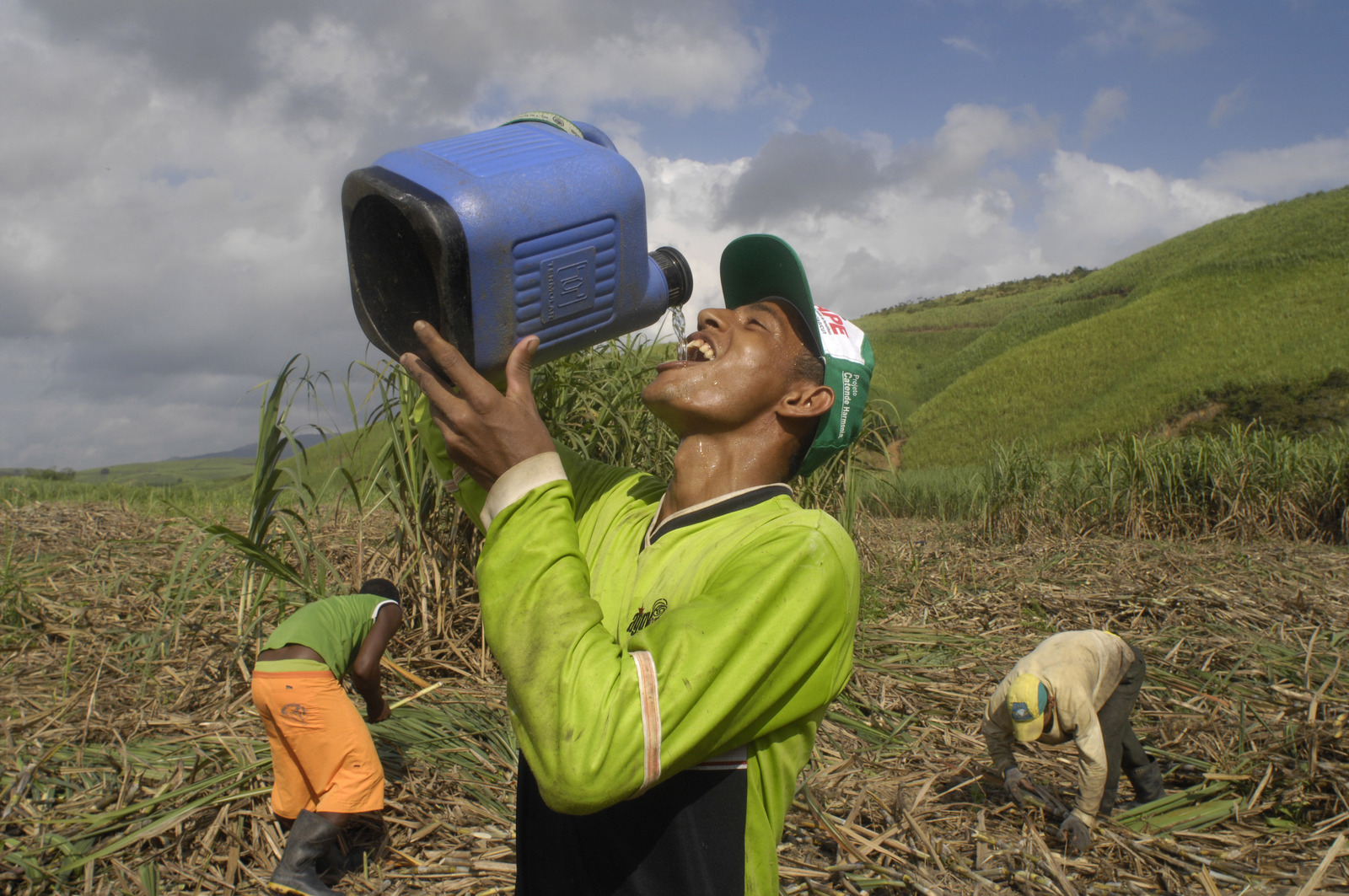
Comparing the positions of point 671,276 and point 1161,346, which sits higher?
point 671,276

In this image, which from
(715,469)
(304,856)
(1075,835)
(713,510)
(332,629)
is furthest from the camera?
(1075,835)

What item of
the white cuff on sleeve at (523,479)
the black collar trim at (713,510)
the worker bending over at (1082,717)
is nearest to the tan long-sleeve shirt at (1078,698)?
the worker bending over at (1082,717)

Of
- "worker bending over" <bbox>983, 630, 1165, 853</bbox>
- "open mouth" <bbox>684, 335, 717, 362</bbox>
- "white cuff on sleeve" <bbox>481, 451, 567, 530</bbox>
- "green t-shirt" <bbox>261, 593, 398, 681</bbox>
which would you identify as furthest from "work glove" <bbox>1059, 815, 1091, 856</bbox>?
"white cuff on sleeve" <bbox>481, 451, 567, 530</bbox>

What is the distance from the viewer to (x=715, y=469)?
1.18m

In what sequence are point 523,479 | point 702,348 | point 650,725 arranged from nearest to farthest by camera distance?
1. point 650,725
2. point 523,479
3. point 702,348

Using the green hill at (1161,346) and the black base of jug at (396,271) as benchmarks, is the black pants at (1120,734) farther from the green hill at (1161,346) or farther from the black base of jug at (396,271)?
the green hill at (1161,346)

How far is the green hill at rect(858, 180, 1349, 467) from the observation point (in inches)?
841

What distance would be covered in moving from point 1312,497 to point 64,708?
10.0 metres

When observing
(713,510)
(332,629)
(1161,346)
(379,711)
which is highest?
(1161,346)

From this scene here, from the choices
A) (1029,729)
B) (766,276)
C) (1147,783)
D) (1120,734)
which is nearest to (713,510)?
(766,276)

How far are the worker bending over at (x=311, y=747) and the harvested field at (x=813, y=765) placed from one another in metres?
0.17

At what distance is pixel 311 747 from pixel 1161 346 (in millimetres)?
29560

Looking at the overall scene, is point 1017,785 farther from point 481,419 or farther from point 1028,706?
point 481,419

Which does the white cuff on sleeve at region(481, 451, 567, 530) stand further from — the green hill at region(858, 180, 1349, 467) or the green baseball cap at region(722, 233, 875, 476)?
the green hill at region(858, 180, 1349, 467)
